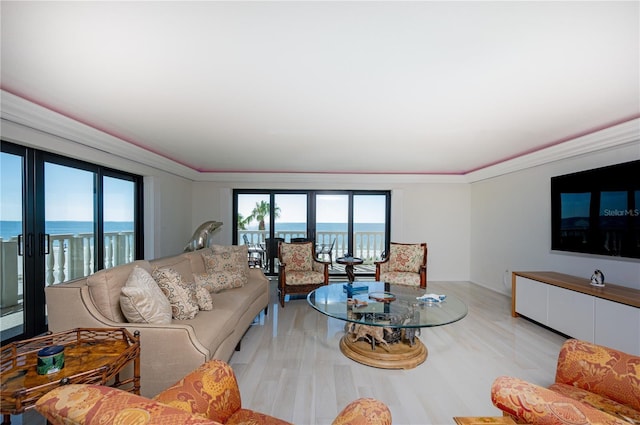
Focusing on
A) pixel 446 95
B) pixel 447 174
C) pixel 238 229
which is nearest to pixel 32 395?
pixel 446 95

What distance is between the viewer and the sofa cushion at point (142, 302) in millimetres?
1882

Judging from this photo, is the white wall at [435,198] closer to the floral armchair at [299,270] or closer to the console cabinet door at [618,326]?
the console cabinet door at [618,326]

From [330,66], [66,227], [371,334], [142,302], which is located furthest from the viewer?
[66,227]

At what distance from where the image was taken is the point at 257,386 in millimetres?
2180

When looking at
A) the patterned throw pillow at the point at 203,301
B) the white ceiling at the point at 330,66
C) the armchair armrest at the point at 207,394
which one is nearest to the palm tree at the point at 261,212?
the white ceiling at the point at 330,66

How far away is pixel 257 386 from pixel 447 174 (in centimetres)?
525

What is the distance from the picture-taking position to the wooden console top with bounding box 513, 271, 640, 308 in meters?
2.51

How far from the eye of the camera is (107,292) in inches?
75.4

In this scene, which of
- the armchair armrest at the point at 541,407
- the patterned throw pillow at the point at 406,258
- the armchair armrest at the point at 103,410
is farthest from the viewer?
the patterned throw pillow at the point at 406,258

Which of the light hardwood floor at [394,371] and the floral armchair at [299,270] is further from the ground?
the floral armchair at [299,270]

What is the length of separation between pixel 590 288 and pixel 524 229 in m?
1.69

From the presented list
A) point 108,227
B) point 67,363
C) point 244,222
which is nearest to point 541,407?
point 67,363

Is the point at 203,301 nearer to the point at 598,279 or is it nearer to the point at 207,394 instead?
the point at 207,394

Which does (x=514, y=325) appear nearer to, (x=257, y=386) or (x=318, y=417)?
(x=318, y=417)
